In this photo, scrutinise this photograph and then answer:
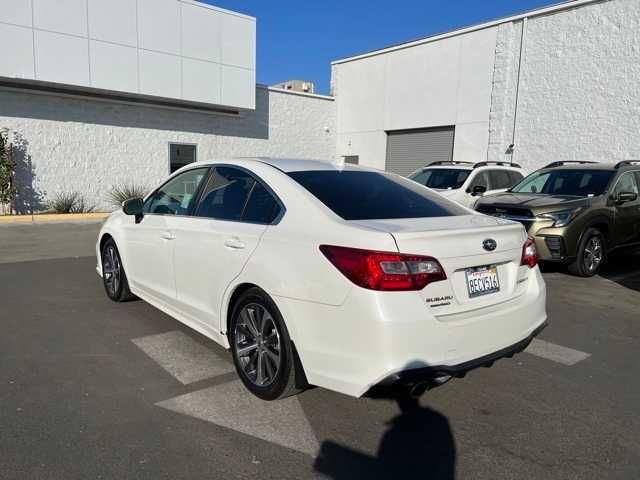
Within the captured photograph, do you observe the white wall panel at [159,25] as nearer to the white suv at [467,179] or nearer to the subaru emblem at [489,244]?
the white suv at [467,179]

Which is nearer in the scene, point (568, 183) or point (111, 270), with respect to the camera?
point (111, 270)

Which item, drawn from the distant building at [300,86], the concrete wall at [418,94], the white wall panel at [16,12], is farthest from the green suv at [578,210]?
the distant building at [300,86]

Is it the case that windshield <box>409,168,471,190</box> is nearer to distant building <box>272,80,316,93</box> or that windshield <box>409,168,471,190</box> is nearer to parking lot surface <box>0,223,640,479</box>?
parking lot surface <box>0,223,640,479</box>

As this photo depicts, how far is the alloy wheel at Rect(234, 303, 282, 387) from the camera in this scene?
11.0 ft

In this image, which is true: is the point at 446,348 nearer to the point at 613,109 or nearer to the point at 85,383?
the point at 85,383

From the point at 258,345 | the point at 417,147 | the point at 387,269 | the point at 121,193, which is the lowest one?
the point at 258,345

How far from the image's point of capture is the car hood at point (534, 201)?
7589 mm

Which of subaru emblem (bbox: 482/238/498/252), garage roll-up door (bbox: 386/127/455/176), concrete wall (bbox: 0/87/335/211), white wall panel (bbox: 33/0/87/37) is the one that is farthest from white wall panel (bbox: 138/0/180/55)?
subaru emblem (bbox: 482/238/498/252)

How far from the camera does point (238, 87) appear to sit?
1788cm

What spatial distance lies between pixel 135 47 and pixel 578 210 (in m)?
13.3

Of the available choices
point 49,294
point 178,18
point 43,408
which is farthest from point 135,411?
point 178,18

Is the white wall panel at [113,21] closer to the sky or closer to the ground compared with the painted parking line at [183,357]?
closer to the sky

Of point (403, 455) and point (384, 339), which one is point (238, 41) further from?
point (403, 455)

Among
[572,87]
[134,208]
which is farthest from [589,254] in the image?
[572,87]
